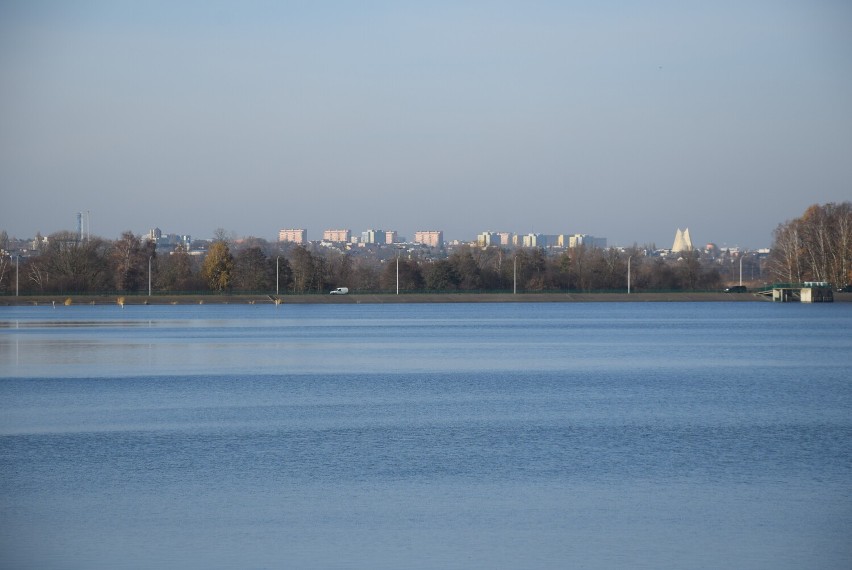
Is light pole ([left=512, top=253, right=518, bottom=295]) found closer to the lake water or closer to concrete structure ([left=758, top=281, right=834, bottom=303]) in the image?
concrete structure ([left=758, top=281, right=834, bottom=303])

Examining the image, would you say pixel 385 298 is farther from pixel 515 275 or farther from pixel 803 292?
pixel 803 292

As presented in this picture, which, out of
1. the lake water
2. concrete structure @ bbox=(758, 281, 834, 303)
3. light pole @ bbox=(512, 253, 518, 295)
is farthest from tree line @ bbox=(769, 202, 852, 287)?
the lake water

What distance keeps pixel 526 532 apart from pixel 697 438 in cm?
826

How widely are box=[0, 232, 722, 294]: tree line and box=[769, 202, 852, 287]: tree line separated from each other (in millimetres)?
15954

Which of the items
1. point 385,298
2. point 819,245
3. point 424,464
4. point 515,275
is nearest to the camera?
point 424,464

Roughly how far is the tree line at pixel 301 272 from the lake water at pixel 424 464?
63669mm

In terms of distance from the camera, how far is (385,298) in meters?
110

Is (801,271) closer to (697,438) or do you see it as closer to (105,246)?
(105,246)

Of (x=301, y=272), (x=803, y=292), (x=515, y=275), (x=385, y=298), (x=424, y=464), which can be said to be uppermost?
(x=301, y=272)

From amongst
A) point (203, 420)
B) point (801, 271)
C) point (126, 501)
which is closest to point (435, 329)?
point (203, 420)

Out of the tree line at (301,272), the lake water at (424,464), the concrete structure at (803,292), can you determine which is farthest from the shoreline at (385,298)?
the lake water at (424,464)

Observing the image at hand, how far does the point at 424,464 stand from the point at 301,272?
9092 cm

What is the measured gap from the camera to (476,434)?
20188mm

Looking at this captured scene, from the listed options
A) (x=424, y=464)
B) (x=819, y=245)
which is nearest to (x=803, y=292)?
(x=819, y=245)
